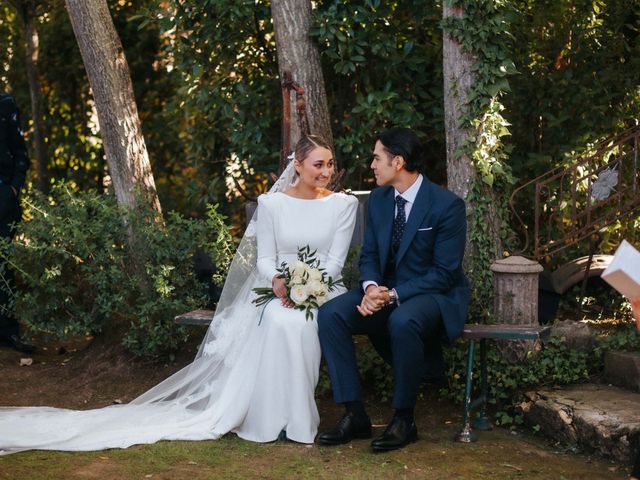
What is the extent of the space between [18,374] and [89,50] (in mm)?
2406

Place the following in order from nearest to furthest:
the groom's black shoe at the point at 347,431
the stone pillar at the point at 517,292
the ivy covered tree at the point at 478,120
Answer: the groom's black shoe at the point at 347,431, the stone pillar at the point at 517,292, the ivy covered tree at the point at 478,120

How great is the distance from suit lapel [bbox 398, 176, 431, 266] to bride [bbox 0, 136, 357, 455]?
19.7 inches

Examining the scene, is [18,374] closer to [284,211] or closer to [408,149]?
[284,211]

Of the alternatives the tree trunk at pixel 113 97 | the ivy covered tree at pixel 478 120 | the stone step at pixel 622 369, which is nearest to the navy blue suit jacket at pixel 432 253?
the ivy covered tree at pixel 478 120

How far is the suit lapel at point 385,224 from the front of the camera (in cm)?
548

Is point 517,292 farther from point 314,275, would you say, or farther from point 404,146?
point 314,275

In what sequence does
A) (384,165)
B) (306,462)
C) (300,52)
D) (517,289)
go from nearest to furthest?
(306,462)
(384,165)
(517,289)
(300,52)

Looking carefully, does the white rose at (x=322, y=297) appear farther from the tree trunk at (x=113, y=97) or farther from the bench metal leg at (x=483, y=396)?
the tree trunk at (x=113, y=97)

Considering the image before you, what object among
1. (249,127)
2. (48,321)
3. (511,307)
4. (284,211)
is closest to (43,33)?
(249,127)

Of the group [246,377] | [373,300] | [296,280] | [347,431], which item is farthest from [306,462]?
[296,280]

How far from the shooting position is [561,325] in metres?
6.17

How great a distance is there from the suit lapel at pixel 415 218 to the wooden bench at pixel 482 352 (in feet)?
1.81

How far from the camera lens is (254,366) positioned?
5523 millimetres

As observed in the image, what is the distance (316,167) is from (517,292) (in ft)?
4.66
